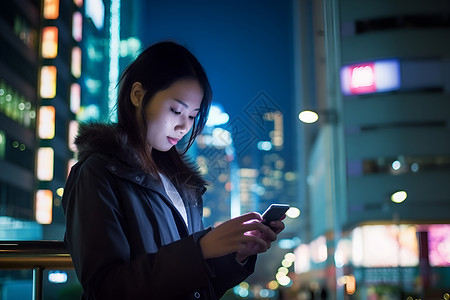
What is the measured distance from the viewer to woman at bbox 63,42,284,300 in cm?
93

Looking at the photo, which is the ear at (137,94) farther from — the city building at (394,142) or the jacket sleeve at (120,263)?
the city building at (394,142)

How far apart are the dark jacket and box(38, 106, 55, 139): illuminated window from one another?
42.4 feet

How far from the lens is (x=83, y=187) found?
100 centimetres

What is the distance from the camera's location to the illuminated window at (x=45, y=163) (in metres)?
13.2

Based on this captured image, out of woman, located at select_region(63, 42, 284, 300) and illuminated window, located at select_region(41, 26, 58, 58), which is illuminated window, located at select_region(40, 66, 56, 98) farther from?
woman, located at select_region(63, 42, 284, 300)

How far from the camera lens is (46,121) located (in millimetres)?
13750

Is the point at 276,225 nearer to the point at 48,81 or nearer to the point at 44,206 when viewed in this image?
the point at 44,206

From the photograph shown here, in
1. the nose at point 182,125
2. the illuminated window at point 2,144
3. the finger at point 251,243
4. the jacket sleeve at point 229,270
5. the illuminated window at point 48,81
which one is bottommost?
the jacket sleeve at point 229,270

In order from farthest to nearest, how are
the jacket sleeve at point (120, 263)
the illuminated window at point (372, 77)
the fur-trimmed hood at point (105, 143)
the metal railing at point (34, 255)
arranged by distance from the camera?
the illuminated window at point (372, 77) → the metal railing at point (34, 255) → the fur-trimmed hood at point (105, 143) → the jacket sleeve at point (120, 263)

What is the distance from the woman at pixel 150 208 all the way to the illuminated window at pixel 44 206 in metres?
11.7

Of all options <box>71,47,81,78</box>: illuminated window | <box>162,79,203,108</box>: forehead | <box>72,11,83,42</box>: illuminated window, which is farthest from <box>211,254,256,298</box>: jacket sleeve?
<box>71,47,81,78</box>: illuminated window

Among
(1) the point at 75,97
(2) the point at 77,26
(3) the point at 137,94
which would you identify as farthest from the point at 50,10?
(3) the point at 137,94

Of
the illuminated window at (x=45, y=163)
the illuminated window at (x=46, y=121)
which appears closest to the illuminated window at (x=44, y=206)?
the illuminated window at (x=45, y=163)

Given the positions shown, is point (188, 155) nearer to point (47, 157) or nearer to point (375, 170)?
point (47, 157)
